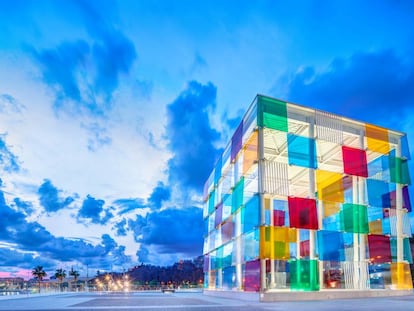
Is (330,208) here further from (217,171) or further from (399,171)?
(217,171)

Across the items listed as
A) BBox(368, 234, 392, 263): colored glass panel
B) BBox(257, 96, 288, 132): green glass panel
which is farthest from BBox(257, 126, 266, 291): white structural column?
BBox(368, 234, 392, 263): colored glass panel

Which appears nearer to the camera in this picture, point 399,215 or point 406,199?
point 399,215

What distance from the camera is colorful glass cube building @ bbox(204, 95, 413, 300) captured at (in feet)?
71.1

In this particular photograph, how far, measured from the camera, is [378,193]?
2556 centimetres

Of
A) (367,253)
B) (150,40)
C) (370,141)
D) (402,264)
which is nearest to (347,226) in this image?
(367,253)

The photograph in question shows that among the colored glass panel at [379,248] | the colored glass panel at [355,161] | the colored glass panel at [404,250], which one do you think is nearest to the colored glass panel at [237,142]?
the colored glass panel at [355,161]

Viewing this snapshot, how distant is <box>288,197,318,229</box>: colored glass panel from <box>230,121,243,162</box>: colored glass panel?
22.4ft

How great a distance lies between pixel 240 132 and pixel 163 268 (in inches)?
6627

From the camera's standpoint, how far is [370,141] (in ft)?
86.6

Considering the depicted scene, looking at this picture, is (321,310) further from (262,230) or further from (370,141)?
(370,141)

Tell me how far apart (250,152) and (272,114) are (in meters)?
3.08

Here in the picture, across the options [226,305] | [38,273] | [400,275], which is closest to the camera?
[226,305]

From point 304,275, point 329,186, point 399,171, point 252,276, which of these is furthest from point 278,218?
point 399,171

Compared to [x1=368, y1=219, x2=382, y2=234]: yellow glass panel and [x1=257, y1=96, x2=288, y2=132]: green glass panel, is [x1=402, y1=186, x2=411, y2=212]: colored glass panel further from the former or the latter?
[x1=257, y1=96, x2=288, y2=132]: green glass panel
